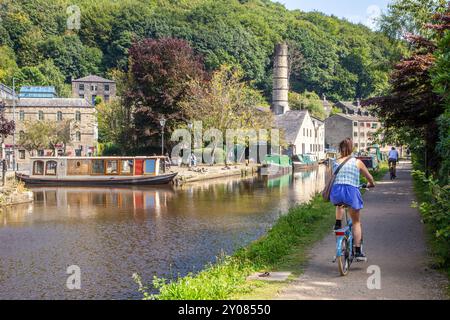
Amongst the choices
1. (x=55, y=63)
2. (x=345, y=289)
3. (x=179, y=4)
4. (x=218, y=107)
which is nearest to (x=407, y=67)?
(x=345, y=289)

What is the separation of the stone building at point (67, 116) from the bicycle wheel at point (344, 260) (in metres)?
61.6

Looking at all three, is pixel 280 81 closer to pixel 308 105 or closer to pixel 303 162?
pixel 308 105

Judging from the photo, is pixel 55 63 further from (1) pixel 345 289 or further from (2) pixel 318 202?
(1) pixel 345 289

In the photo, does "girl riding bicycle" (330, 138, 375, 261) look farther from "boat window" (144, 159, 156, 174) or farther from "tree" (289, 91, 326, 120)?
"tree" (289, 91, 326, 120)

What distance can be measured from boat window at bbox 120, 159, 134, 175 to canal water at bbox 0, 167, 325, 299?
8442 millimetres

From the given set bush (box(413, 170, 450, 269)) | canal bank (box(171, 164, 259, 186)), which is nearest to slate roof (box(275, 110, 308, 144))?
canal bank (box(171, 164, 259, 186))

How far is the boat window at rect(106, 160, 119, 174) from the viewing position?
36.8 meters

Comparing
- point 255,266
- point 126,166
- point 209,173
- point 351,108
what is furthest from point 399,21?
point 351,108

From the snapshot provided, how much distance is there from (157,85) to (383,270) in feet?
142

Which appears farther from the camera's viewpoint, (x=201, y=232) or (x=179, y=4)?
(x=179, y=4)

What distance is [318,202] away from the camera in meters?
17.8

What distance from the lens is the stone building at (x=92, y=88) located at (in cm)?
11024

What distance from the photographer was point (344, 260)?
790 centimetres
